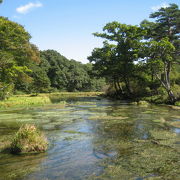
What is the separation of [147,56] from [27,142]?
29.3 meters

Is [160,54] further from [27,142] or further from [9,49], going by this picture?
[27,142]

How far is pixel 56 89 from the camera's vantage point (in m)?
92.9

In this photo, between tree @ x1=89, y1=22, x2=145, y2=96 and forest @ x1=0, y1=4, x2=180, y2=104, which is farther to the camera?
tree @ x1=89, y1=22, x2=145, y2=96

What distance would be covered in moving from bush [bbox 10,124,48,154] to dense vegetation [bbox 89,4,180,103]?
2575 cm

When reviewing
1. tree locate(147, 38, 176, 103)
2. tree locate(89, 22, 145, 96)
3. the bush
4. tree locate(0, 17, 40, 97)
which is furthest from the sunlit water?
tree locate(89, 22, 145, 96)

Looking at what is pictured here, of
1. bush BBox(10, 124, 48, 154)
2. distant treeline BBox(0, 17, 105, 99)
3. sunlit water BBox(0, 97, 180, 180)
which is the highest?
distant treeline BBox(0, 17, 105, 99)

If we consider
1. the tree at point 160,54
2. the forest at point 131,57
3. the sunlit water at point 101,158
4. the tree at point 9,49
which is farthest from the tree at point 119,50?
the sunlit water at point 101,158

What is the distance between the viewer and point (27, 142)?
9.63 metres

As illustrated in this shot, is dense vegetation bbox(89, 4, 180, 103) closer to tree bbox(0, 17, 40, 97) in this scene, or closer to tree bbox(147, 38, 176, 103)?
tree bbox(147, 38, 176, 103)

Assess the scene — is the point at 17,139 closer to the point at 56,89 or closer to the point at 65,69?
the point at 56,89

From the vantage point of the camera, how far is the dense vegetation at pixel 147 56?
1332 inches

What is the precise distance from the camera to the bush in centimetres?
954

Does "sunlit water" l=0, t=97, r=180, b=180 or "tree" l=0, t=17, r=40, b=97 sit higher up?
"tree" l=0, t=17, r=40, b=97

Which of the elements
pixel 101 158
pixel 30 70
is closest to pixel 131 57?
pixel 30 70
